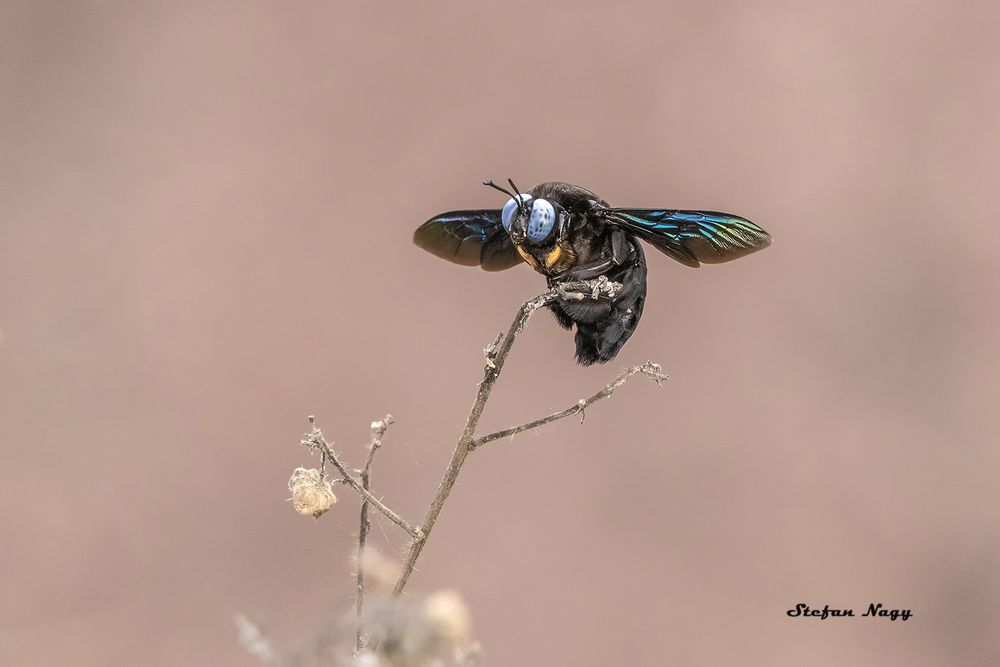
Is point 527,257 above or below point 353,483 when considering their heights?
above

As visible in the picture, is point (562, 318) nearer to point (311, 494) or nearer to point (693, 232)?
point (693, 232)

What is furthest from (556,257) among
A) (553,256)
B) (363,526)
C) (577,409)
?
(363,526)

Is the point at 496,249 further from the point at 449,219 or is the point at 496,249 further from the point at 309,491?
the point at 309,491

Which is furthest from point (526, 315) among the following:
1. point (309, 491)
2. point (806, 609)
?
point (806, 609)

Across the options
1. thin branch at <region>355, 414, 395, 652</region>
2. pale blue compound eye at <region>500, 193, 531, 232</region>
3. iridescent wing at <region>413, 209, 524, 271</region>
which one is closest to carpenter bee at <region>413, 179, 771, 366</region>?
pale blue compound eye at <region>500, 193, 531, 232</region>

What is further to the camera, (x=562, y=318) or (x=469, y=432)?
(x=562, y=318)

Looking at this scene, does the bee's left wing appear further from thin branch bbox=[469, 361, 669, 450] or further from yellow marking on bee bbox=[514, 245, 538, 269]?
thin branch bbox=[469, 361, 669, 450]

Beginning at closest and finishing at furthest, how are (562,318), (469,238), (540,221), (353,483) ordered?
1. (353,483)
2. (540,221)
3. (562,318)
4. (469,238)

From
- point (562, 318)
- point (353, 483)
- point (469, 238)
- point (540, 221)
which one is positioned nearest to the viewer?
point (353, 483)
